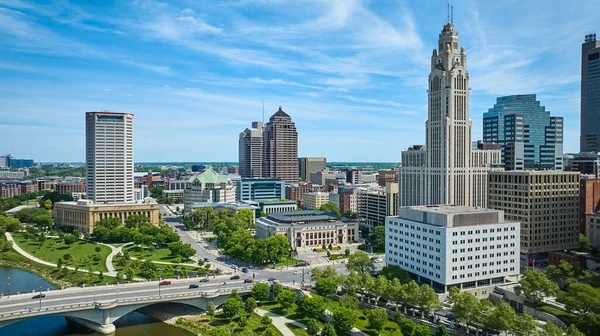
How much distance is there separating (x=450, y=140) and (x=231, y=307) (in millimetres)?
80966

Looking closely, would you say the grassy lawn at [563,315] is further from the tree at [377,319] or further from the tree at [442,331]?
the tree at [377,319]

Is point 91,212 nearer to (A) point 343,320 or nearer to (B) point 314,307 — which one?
(B) point 314,307

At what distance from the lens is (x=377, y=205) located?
17662 cm

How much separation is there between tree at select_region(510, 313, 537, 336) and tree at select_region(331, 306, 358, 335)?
23.6 m

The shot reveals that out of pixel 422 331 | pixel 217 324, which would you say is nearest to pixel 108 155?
pixel 217 324

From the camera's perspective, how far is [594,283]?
8750 centimetres

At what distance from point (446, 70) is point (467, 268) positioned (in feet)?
213

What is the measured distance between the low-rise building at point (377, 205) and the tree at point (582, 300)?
89.0 m

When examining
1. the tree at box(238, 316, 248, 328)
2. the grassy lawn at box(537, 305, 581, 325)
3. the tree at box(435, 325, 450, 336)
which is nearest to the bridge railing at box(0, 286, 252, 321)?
the tree at box(238, 316, 248, 328)

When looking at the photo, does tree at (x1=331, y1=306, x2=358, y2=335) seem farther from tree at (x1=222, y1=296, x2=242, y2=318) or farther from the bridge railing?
the bridge railing

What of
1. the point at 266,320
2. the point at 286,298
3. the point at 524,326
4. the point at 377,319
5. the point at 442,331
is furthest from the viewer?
the point at 286,298

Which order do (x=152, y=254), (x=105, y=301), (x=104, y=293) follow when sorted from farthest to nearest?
(x=152, y=254)
(x=104, y=293)
(x=105, y=301)

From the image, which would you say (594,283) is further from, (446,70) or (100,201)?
(100,201)

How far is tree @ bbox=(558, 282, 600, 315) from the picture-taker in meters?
73.2
